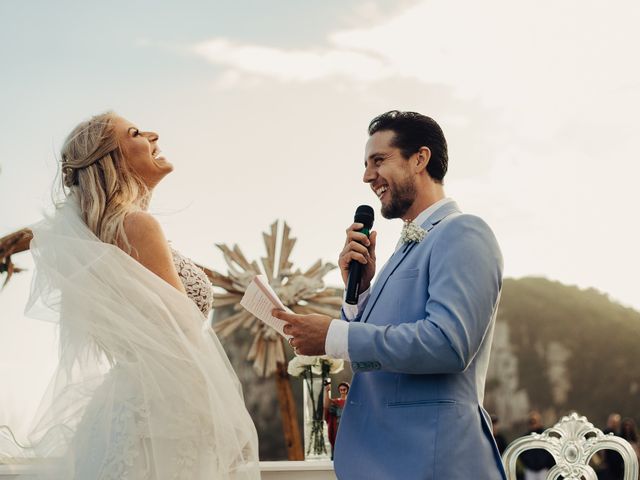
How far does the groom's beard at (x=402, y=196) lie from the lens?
6.31ft

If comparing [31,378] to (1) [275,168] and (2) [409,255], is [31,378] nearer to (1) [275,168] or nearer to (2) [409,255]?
(2) [409,255]

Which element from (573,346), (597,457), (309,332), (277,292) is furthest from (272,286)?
(573,346)

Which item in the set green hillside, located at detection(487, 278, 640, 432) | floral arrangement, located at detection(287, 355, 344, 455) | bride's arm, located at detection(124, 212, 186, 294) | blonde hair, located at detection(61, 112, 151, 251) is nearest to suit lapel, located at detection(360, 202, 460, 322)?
bride's arm, located at detection(124, 212, 186, 294)

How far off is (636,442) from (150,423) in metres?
6.31

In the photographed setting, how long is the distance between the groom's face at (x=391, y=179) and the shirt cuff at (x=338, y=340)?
0.38 m

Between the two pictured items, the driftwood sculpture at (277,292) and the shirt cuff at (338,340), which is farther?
the driftwood sculpture at (277,292)

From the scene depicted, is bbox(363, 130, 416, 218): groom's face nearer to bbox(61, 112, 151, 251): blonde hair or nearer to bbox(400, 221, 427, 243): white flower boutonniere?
bbox(400, 221, 427, 243): white flower boutonniere

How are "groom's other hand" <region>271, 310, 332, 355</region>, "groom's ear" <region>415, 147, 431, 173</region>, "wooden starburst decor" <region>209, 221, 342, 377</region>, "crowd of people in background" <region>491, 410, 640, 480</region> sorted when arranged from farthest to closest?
1. "crowd of people in background" <region>491, 410, 640, 480</region>
2. "wooden starburst decor" <region>209, 221, 342, 377</region>
3. "groom's ear" <region>415, 147, 431, 173</region>
4. "groom's other hand" <region>271, 310, 332, 355</region>

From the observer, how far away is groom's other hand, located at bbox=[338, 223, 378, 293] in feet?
6.14

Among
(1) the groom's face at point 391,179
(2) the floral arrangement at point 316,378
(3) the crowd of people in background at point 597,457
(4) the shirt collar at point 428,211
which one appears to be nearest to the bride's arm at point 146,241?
(1) the groom's face at point 391,179

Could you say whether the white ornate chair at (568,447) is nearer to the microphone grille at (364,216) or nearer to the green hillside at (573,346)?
the microphone grille at (364,216)

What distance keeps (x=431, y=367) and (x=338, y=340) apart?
0.21 m

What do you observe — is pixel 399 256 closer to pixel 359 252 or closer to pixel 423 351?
pixel 359 252

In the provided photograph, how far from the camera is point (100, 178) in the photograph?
218 cm
